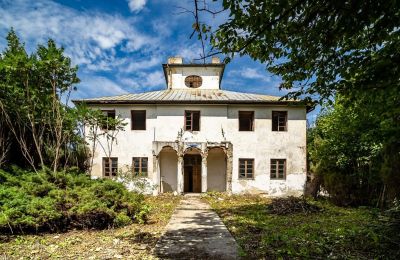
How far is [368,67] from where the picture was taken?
4.49 meters

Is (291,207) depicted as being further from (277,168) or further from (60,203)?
(60,203)

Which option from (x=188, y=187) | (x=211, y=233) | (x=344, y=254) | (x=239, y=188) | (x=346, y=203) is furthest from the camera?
(x=188, y=187)

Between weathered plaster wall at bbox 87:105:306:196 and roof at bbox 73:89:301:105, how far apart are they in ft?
1.54

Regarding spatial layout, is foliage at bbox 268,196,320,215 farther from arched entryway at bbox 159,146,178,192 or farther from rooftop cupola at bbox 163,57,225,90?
rooftop cupola at bbox 163,57,225,90

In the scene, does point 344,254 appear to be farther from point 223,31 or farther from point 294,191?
point 294,191

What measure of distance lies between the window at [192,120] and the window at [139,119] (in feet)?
9.68

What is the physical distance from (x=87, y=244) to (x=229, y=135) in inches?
489

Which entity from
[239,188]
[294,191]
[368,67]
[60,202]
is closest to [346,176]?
[294,191]

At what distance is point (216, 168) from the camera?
18438 mm

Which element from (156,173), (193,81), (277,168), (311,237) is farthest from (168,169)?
(311,237)

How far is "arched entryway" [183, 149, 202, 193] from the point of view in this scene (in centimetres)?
1892

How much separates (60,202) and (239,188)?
1198cm

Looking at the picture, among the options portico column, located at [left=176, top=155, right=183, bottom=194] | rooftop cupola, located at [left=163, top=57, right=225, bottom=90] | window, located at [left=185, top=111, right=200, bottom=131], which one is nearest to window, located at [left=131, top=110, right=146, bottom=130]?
window, located at [left=185, top=111, right=200, bottom=131]

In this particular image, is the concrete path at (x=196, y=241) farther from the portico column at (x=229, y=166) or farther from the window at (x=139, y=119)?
the window at (x=139, y=119)
